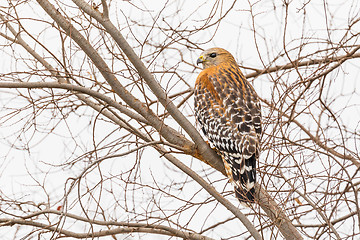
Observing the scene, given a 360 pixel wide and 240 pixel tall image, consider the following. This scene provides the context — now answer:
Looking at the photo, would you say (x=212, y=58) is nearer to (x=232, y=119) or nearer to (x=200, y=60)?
(x=200, y=60)

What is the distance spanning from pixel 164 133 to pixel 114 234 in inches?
57.0

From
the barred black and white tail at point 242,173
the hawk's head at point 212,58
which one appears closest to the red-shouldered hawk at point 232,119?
the barred black and white tail at point 242,173

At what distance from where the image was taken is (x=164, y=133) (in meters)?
5.59

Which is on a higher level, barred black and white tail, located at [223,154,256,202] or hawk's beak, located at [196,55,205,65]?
hawk's beak, located at [196,55,205,65]

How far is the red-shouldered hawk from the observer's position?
19.0ft

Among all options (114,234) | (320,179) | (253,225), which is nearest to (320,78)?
(320,179)

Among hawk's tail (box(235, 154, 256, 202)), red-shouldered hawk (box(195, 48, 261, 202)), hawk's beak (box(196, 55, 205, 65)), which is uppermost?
hawk's beak (box(196, 55, 205, 65))

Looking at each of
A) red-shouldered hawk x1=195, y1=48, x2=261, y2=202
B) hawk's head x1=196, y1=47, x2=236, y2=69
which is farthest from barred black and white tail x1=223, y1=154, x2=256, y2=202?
hawk's head x1=196, y1=47, x2=236, y2=69

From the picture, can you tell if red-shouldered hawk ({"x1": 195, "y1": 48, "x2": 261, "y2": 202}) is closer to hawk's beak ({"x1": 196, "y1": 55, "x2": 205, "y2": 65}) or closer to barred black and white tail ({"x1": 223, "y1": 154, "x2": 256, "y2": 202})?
barred black and white tail ({"x1": 223, "y1": 154, "x2": 256, "y2": 202})

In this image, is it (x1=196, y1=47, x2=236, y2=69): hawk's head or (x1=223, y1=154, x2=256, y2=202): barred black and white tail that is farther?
(x1=196, y1=47, x2=236, y2=69): hawk's head

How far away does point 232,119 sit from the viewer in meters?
6.18

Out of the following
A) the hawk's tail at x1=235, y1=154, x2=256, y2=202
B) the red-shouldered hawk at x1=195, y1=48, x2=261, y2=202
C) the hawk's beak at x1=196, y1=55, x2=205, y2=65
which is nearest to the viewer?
the hawk's tail at x1=235, y1=154, x2=256, y2=202

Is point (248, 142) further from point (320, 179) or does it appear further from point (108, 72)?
point (108, 72)

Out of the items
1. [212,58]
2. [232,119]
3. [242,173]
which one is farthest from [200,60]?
[242,173]
